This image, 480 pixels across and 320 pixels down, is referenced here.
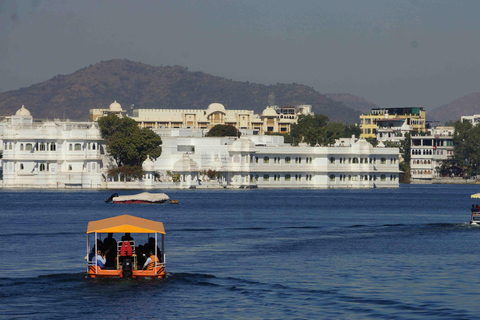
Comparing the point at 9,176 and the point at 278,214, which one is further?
the point at 9,176

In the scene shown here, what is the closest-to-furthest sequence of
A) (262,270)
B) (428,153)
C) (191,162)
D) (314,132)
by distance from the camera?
(262,270) → (191,162) → (314,132) → (428,153)

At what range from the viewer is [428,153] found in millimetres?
162250

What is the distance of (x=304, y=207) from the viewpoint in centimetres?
7975

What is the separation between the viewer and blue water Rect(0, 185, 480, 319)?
91.6 ft

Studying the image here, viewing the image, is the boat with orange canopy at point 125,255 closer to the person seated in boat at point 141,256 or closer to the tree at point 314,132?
the person seated in boat at point 141,256

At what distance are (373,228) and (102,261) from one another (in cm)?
2793

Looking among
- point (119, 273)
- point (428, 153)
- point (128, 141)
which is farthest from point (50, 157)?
point (119, 273)

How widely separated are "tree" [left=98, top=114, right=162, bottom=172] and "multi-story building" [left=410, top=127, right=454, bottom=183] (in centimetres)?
5808

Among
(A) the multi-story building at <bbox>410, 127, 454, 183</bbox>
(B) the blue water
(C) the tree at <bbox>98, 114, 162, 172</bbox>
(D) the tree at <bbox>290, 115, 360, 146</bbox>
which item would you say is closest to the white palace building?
(C) the tree at <bbox>98, 114, 162, 172</bbox>

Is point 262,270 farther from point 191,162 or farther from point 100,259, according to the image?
point 191,162

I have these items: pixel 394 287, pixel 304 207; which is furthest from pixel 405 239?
pixel 304 207

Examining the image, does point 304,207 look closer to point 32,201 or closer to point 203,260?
point 32,201

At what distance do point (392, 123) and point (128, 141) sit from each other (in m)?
85.0

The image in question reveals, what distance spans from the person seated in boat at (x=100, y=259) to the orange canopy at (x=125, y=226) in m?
0.81
